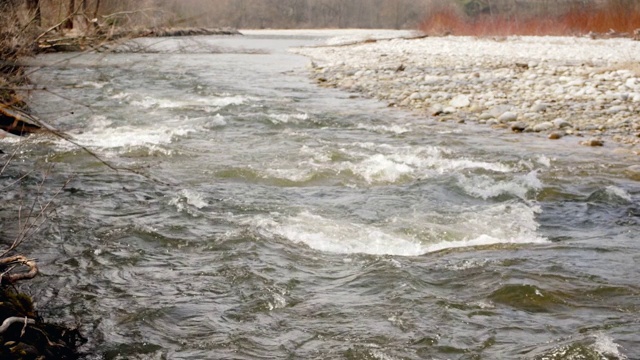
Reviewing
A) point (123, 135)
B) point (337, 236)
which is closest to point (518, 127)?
point (337, 236)

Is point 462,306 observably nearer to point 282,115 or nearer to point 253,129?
point 253,129

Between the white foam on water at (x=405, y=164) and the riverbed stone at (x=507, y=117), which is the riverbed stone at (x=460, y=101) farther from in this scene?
the white foam on water at (x=405, y=164)

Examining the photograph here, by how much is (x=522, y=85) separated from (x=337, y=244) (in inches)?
368

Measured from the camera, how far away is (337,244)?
18.1 feet

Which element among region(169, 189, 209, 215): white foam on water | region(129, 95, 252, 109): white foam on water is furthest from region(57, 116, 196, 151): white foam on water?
region(169, 189, 209, 215): white foam on water

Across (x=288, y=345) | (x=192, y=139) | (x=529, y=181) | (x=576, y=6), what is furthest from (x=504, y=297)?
(x=576, y=6)

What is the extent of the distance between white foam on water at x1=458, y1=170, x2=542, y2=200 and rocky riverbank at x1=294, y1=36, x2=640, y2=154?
2340 millimetres

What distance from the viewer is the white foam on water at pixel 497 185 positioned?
702 cm

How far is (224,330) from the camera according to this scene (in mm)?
3943

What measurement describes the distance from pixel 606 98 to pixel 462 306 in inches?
349

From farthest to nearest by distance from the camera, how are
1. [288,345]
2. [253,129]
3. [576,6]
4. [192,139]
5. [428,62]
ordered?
[576,6], [428,62], [253,129], [192,139], [288,345]

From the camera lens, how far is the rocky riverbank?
34.8ft

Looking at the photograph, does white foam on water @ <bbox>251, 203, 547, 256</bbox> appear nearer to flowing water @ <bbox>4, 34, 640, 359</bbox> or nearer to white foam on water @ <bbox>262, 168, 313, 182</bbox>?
flowing water @ <bbox>4, 34, 640, 359</bbox>

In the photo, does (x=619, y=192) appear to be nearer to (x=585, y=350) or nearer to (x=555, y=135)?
(x=555, y=135)
